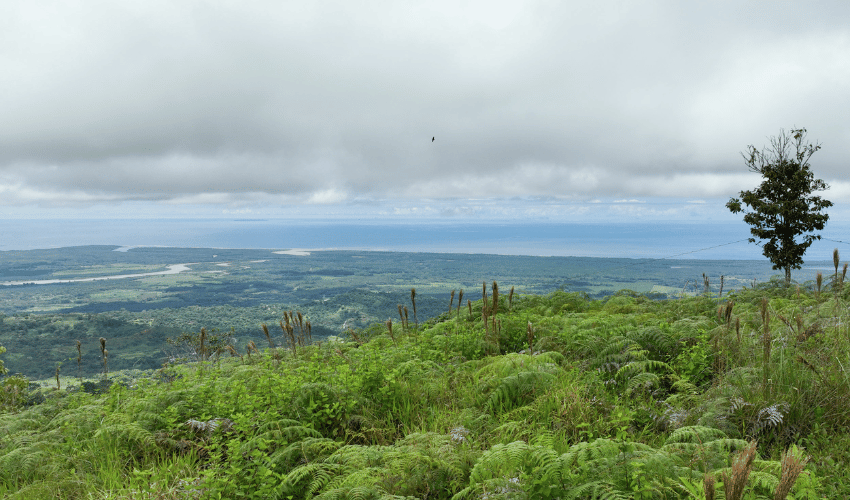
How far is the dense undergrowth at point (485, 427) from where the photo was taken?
9.53ft

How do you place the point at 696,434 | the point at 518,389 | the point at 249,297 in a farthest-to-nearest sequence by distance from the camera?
the point at 249,297, the point at 518,389, the point at 696,434

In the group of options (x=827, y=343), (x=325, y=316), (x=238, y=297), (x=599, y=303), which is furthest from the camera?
(x=238, y=297)

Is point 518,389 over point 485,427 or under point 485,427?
over

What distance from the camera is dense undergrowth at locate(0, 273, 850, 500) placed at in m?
2.91

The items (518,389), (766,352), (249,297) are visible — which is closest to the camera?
(766,352)

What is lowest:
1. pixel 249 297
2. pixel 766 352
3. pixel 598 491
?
pixel 249 297

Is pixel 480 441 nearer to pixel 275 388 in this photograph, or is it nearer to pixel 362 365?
pixel 362 365

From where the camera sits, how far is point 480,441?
4109mm

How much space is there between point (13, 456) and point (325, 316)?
66592 mm

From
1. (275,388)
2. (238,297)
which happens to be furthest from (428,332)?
(238,297)

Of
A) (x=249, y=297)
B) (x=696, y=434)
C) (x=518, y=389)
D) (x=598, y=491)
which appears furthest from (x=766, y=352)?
(x=249, y=297)

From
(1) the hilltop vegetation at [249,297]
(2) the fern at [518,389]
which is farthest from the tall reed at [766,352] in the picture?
(1) the hilltop vegetation at [249,297]

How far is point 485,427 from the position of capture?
448 cm

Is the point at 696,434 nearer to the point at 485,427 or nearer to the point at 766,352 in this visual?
the point at 766,352
